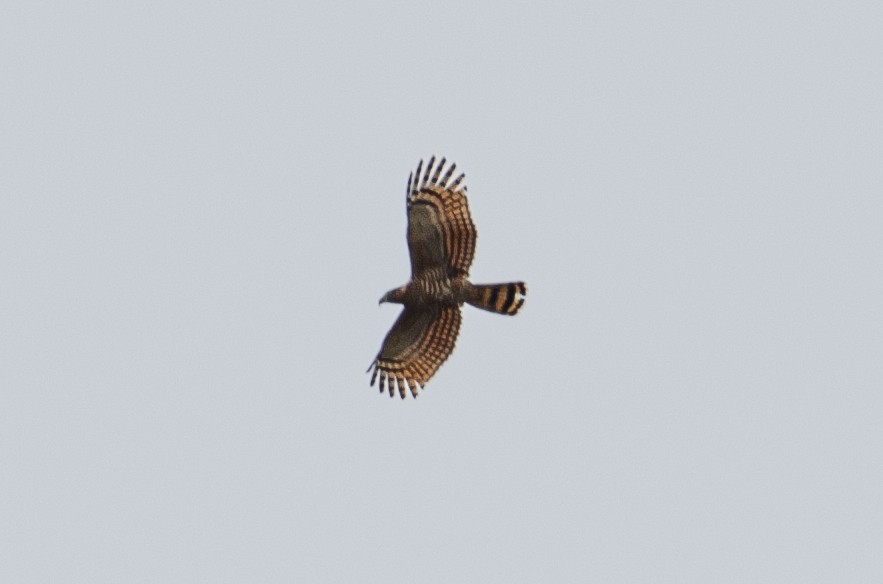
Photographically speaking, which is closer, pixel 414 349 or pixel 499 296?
pixel 499 296

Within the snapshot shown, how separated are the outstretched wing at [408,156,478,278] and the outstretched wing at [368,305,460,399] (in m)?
1.39

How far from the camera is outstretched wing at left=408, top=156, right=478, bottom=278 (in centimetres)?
3181

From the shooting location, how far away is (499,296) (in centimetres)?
3142

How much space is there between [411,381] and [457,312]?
61.1 inches

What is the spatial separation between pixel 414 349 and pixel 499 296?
2.55 meters

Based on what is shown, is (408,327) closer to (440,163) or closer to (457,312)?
(457,312)

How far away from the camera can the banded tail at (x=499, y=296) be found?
31297mm

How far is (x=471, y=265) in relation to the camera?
105 feet

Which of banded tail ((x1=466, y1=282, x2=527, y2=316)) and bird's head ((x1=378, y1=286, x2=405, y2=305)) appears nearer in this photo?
banded tail ((x1=466, y1=282, x2=527, y2=316))

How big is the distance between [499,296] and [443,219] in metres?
1.72

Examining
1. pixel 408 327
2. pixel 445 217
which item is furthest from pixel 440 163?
pixel 408 327

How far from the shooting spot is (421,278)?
32344 mm

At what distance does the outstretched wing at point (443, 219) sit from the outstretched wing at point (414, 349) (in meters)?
1.39

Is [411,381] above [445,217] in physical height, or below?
below
